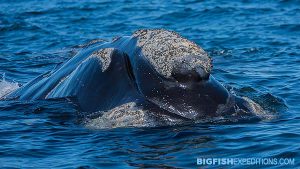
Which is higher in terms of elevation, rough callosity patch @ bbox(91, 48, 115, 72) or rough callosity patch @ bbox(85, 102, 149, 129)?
rough callosity patch @ bbox(91, 48, 115, 72)

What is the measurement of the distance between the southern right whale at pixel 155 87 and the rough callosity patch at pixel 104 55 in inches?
0.5

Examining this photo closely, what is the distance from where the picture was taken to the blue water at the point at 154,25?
824 centimetres

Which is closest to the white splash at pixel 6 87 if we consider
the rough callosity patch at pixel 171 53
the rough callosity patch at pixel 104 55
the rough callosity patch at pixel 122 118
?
the rough callosity patch at pixel 104 55

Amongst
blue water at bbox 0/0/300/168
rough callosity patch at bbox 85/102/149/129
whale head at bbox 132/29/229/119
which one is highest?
whale head at bbox 132/29/229/119

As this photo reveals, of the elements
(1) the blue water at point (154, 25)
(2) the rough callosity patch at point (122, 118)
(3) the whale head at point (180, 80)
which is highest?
(3) the whale head at point (180, 80)

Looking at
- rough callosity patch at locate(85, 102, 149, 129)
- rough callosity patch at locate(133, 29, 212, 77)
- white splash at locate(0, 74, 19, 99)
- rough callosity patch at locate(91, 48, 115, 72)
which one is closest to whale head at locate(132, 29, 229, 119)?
rough callosity patch at locate(133, 29, 212, 77)

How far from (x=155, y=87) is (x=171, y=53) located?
443 mm

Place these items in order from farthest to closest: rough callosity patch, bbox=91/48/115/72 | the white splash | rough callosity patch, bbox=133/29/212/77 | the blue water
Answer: the white splash < rough callosity patch, bbox=91/48/115/72 < rough callosity patch, bbox=133/29/212/77 < the blue water

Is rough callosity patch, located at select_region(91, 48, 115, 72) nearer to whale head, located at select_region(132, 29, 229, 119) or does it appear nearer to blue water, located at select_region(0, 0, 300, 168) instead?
whale head, located at select_region(132, 29, 229, 119)

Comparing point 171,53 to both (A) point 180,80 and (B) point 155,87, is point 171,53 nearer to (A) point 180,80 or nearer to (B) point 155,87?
(A) point 180,80

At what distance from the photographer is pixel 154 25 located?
2036 cm

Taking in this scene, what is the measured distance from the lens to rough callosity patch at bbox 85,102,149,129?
356 inches

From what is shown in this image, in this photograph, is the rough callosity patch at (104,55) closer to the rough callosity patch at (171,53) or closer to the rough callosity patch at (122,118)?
the rough callosity patch at (171,53)

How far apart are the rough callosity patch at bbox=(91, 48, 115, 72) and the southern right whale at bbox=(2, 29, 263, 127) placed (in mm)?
12
